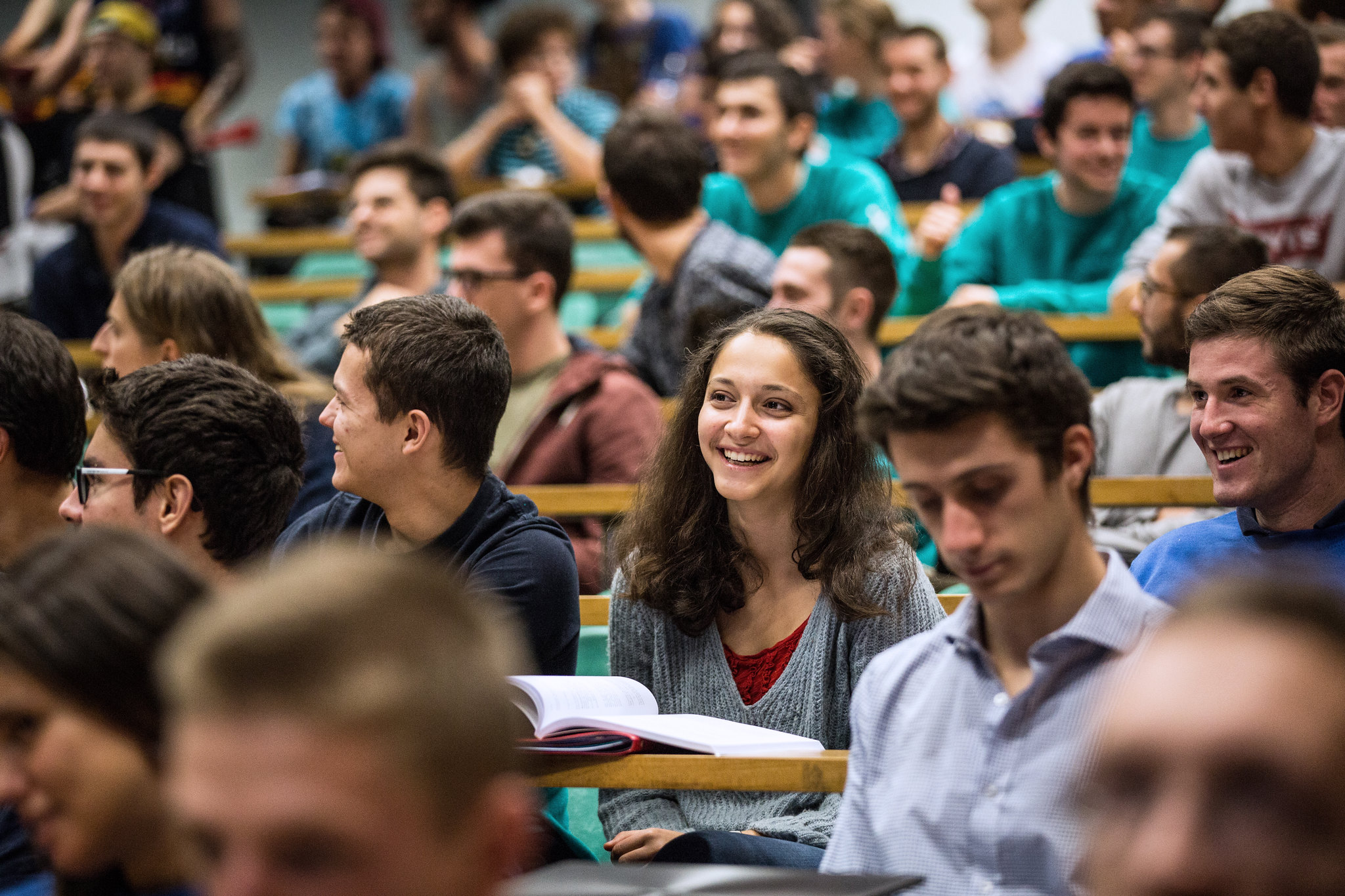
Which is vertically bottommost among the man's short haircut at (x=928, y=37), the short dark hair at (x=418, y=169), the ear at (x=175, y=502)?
the ear at (x=175, y=502)

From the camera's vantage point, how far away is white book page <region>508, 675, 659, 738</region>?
1538 mm

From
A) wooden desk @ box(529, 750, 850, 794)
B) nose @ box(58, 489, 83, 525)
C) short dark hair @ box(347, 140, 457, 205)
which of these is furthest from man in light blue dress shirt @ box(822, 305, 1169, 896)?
short dark hair @ box(347, 140, 457, 205)

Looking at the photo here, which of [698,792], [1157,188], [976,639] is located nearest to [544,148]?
[1157,188]

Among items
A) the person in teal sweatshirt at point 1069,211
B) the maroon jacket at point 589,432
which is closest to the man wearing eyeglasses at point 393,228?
the maroon jacket at point 589,432

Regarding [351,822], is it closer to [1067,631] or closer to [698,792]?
[1067,631]

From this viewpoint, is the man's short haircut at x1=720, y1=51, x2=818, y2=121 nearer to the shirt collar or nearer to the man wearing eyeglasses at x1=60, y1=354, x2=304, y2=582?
the shirt collar

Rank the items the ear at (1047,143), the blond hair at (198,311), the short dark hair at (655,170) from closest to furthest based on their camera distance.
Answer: the blond hair at (198,311) < the short dark hair at (655,170) < the ear at (1047,143)

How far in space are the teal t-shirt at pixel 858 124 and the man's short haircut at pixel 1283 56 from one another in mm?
2183

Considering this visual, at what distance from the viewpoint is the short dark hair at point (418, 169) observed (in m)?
4.11

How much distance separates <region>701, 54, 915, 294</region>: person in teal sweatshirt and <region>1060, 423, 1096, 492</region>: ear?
2685mm

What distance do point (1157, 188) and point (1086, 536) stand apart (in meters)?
2.78

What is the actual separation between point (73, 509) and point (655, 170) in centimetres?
198

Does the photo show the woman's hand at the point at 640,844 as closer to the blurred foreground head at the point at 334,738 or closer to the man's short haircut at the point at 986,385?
the man's short haircut at the point at 986,385

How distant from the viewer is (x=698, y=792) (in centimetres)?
186
